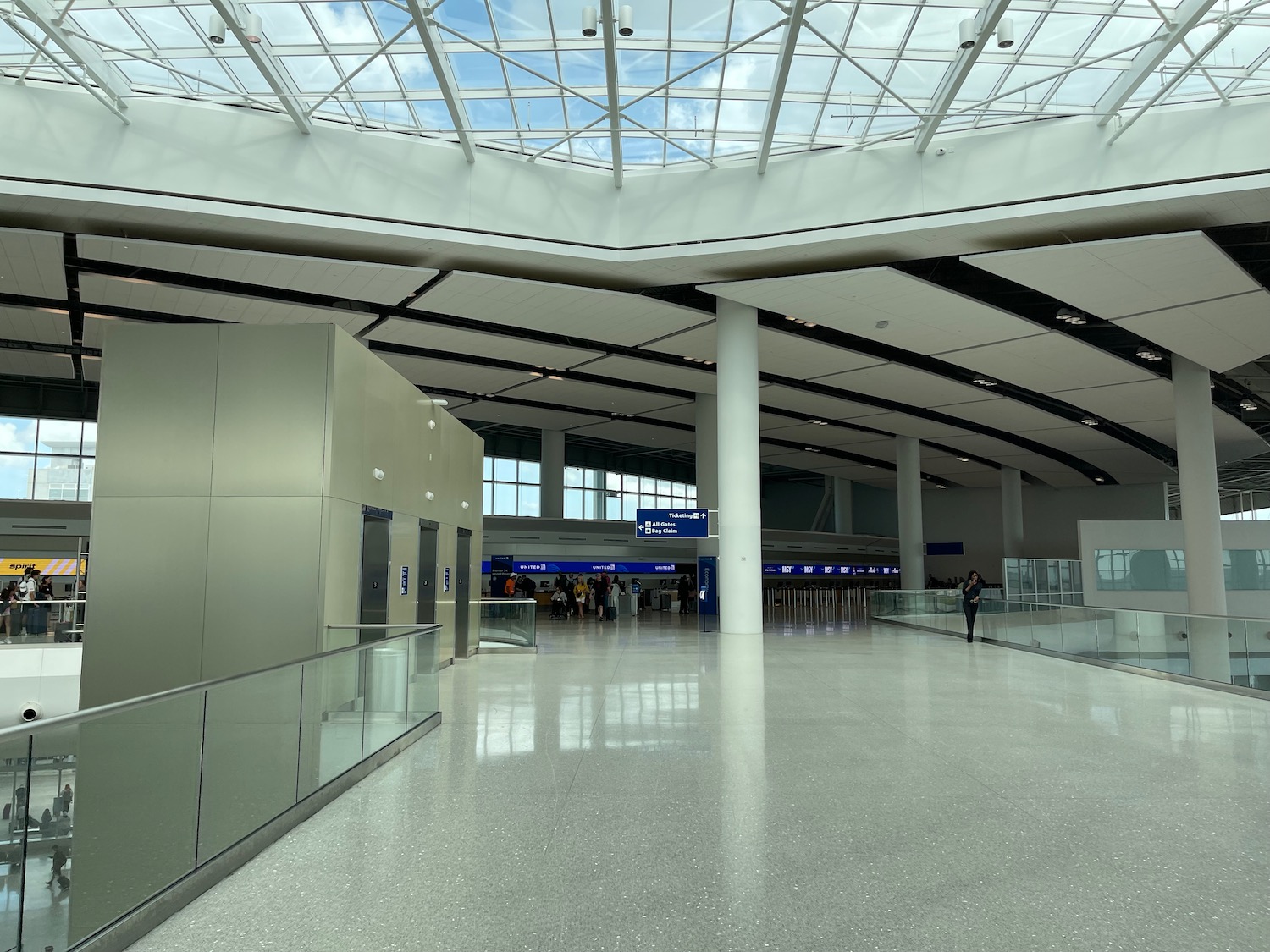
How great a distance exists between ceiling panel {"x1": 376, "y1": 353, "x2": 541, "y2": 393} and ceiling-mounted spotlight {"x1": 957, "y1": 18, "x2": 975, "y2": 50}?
1828cm

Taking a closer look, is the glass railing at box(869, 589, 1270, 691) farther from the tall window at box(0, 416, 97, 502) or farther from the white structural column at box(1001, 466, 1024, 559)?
the tall window at box(0, 416, 97, 502)

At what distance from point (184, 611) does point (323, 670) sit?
341 cm

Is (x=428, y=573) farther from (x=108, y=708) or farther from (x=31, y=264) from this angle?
(x=31, y=264)

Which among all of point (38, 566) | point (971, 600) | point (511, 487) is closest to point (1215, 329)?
→ point (971, 600)

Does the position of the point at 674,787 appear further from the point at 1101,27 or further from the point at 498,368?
the point at 498,368

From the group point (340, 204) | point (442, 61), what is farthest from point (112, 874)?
point (340, 204)

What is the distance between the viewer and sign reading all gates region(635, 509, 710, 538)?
77.0 feet

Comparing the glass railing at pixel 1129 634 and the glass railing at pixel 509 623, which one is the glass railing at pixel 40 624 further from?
the glass railing at pixel 1129 634

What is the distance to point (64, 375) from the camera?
3012 cm

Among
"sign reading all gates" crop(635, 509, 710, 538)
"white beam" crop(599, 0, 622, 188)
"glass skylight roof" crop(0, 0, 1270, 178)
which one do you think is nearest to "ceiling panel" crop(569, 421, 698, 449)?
"sign reading all gates" crop(635, 509, 710, 538)

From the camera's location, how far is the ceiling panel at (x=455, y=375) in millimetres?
27672

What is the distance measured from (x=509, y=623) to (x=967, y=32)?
40.5 feet

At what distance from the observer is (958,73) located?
13.3 m

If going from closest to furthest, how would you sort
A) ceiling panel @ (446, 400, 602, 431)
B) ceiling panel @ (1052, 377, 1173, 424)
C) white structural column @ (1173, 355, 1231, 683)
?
1. white structural column @ (1173, 355, 1231, 683)
2. ceiling panel @ (1052, 377, 1173, 424)
3. ceiling panel @ (446, 400, 602, 431)
